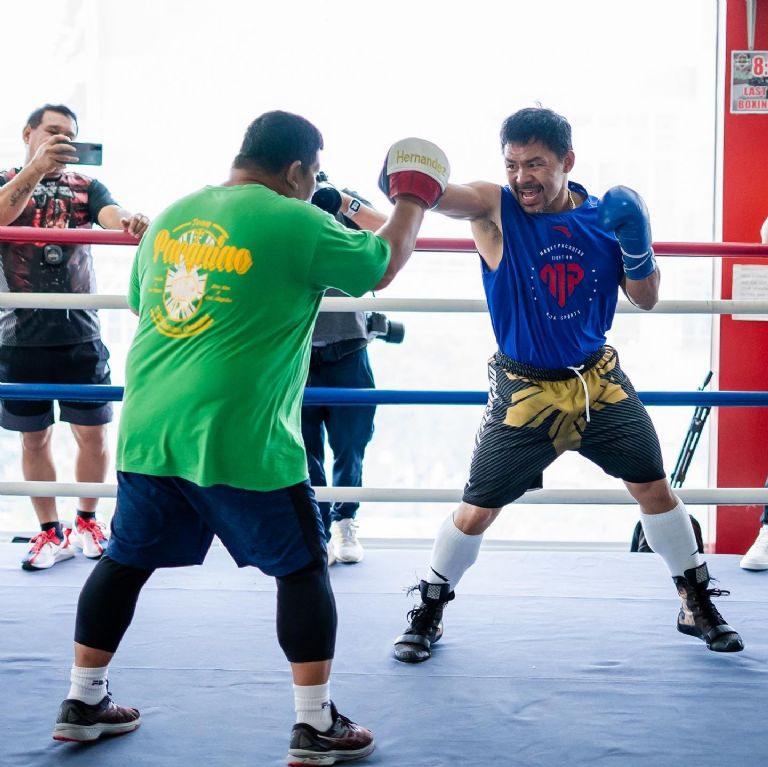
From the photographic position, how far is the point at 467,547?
A: 1.93m

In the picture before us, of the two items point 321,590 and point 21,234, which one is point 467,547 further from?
point 21,234

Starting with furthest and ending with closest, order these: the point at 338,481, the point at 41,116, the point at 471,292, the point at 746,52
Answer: the point at 471,292 < the point at 746,52 < the point at 338,481 < the point at 41,116

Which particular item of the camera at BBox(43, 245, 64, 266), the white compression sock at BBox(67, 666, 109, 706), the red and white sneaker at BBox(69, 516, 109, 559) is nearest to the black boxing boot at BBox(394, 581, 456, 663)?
the white compression sock at BBox(67, 666, 109, 706)

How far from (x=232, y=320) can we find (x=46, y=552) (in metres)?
1.56

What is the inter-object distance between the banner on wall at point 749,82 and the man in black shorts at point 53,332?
2294 millimetres

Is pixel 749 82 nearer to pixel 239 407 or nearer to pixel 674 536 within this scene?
pixel 674 536

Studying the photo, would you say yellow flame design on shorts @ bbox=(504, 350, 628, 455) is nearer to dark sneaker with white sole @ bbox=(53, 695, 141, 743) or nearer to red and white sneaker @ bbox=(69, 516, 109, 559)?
dark sneaker with white sole @ bbox=(53, 695, 141, 743)

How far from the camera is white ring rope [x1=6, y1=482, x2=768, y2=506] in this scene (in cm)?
223

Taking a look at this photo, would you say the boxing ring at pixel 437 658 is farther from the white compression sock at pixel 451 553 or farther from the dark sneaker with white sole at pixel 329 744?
the white compression sock at pixel 451 553

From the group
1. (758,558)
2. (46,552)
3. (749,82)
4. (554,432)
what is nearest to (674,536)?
(554,432)

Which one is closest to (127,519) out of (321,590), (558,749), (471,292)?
(321,590)

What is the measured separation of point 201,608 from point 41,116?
1478mm

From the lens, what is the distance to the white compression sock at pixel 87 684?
145 centimetres

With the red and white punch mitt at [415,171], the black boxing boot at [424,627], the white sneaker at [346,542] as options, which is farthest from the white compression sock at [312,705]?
the white sneaker at [346,542]
